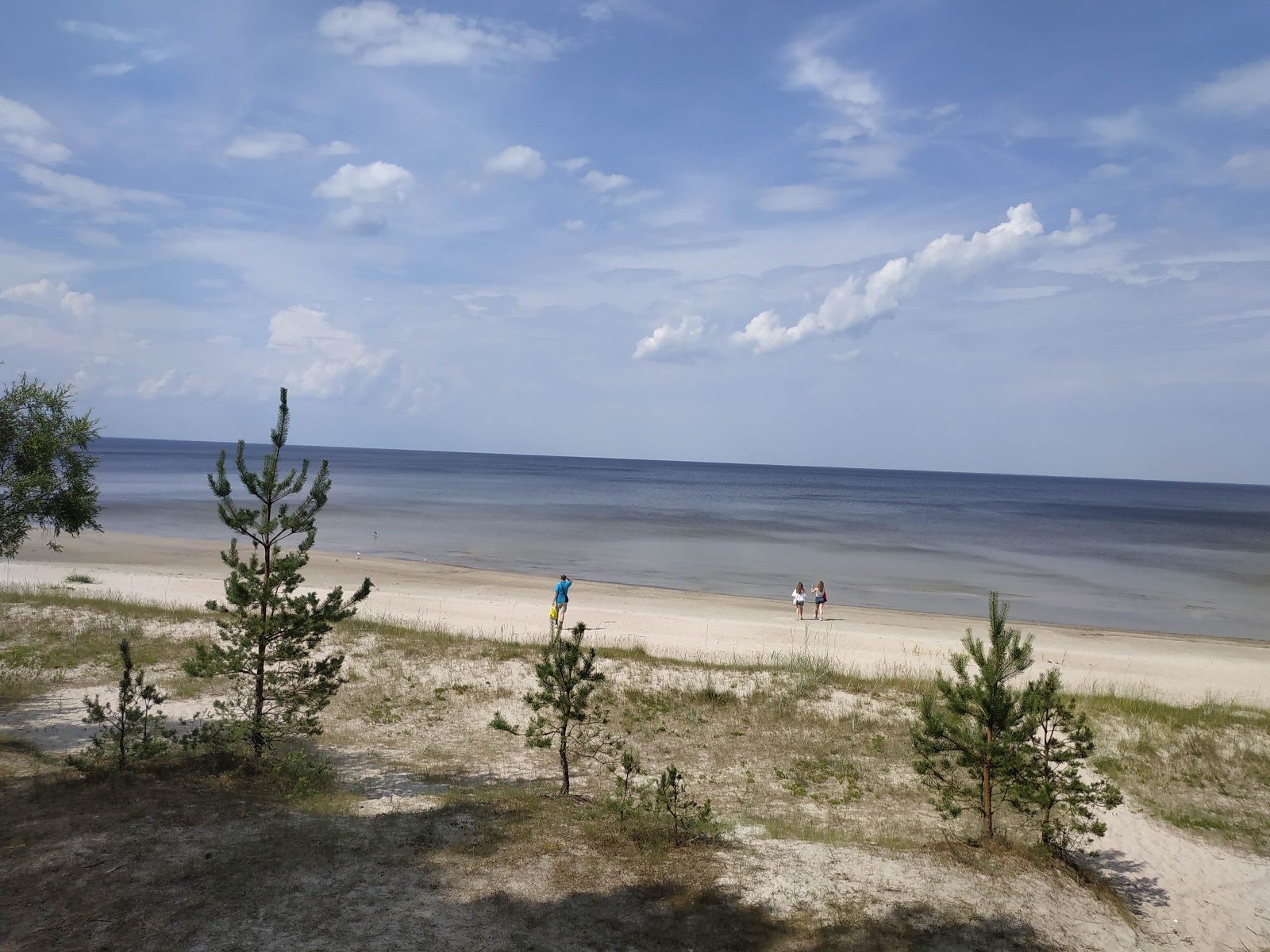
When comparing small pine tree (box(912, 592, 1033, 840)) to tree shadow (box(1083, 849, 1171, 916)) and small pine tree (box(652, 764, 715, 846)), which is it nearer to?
tree shadow (box(1083, 849, 1171, 916))

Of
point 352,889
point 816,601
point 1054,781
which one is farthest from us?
point 816,601

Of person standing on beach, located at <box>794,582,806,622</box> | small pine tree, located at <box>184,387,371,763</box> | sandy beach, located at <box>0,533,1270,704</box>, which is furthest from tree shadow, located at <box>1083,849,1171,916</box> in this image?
person standing on beach, located at <box>794,582,806,622</box>

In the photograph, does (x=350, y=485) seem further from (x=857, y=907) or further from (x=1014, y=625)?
(x=857, y=907)

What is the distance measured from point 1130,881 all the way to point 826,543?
5145 cm

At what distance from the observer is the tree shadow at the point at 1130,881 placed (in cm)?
970

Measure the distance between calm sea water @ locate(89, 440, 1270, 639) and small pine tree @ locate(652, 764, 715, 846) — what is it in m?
26.2

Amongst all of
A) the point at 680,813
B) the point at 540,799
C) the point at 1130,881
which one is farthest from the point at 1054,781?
the point at 540,799

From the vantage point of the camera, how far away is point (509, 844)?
952cm

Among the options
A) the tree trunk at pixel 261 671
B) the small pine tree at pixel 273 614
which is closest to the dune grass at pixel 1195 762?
the small pine tree at pixel 273 614

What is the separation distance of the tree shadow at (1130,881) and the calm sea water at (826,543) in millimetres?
24242

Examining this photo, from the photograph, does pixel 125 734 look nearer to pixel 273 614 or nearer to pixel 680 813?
pixel 273 614

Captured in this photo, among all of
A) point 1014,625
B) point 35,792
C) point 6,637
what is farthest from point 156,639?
point 1014,625

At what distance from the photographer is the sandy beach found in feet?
71.3

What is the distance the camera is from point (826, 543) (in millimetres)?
61062
